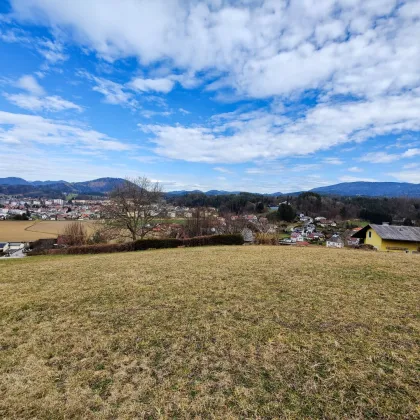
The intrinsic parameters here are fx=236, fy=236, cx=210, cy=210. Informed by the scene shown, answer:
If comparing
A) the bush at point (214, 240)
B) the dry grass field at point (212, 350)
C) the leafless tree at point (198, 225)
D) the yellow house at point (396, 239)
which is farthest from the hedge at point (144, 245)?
the leafless tree at point (198, 225)

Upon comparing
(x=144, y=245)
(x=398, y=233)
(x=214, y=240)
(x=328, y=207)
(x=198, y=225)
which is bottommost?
(x=198, y=225)

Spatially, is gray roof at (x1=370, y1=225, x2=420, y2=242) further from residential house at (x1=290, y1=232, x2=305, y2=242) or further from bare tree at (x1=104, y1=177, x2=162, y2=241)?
residential house at (x1=290, y1=232, x2=305, y2=242)

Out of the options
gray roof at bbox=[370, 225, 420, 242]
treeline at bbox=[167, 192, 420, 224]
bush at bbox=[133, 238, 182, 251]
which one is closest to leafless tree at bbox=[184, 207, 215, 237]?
bush at bbox=[133, 238, 182, 251]

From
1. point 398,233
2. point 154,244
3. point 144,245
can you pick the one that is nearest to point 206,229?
point 154,244

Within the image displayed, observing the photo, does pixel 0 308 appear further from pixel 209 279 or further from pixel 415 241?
pixel 415 241

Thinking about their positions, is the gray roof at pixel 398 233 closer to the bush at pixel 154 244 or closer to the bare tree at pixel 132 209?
the bush at pixel 154 244

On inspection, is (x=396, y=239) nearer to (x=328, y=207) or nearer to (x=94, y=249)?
(x=94, y=249)
